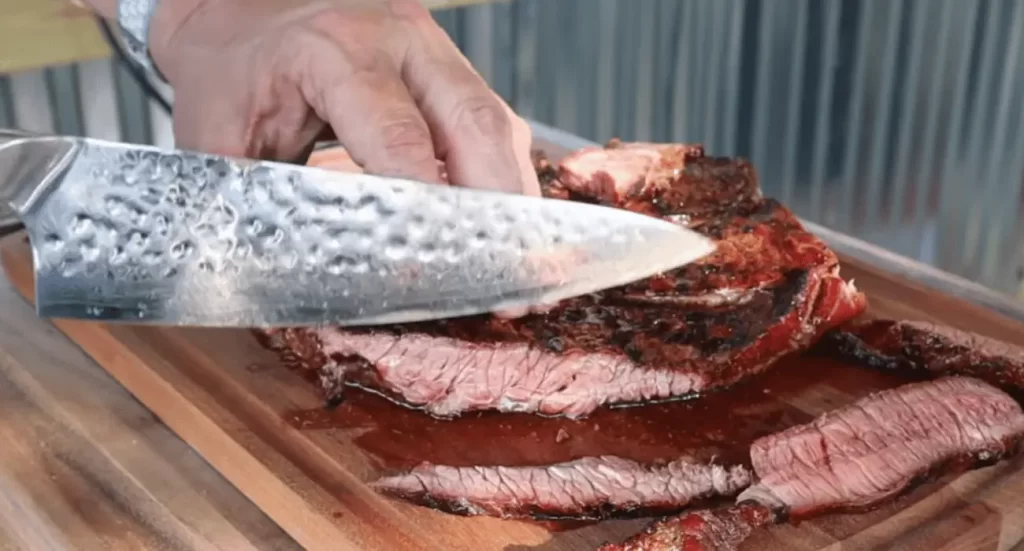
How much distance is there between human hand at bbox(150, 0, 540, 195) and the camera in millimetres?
1414

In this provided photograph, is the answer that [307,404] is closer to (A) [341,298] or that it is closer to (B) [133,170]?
(A) [341,298]

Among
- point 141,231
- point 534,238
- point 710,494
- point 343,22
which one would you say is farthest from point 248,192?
point 710,494

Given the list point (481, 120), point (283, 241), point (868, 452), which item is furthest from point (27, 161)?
point (868, 452)

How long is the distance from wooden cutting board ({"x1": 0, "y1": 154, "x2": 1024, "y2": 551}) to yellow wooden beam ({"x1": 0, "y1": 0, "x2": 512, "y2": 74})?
637 mm

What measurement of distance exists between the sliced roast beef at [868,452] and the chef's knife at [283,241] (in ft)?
1.03

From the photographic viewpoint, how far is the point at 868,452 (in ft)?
4.45

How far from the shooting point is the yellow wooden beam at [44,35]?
7.05 feet

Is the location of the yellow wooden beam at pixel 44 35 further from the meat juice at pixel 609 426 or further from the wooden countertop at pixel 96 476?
the meat juice at pixel 609 426

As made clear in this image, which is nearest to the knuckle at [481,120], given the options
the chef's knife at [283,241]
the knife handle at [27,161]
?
the chef's knife at [283,241]

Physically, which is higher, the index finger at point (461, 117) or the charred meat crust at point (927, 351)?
the index finger at point (461, 117)

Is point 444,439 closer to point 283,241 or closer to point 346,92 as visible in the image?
point 283,241

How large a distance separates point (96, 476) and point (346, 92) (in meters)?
0.66

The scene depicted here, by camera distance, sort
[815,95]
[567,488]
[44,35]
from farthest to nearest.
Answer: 1. [815,95]
2. [44,35]
3. [567,488]

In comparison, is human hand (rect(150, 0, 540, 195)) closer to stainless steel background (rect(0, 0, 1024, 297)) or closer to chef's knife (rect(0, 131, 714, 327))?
chef's knife (rect(0, 131, 714, 327))
